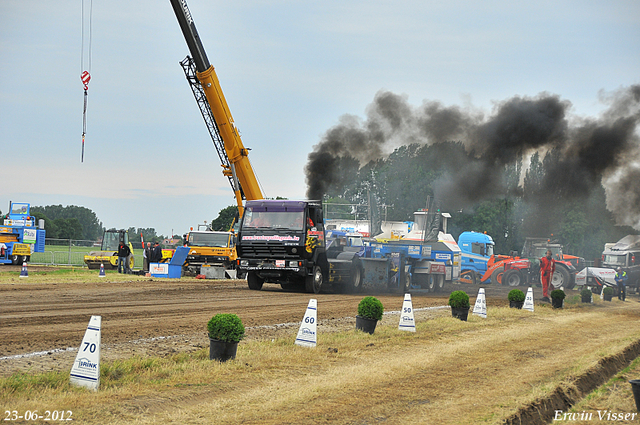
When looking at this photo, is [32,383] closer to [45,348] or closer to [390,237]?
[45,348]

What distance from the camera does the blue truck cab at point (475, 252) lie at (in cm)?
3856

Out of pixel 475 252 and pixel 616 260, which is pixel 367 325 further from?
pixel 616 260

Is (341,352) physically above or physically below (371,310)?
below

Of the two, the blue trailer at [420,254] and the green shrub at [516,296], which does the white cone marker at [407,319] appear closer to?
the green shrub at [516,296]

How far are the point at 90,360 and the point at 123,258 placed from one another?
25907 mm

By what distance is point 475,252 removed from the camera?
39250mm

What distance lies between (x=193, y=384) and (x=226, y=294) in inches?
520

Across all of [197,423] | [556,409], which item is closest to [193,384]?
[197,423]

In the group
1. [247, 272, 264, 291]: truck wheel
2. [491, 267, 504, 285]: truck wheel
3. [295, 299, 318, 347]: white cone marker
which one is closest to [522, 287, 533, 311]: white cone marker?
[247, 272, 264, 291]: truck wheel

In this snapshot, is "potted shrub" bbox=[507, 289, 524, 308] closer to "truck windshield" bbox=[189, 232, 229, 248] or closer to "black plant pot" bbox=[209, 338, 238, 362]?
"black plant pot" bbox=[209, 338, 238, 362]

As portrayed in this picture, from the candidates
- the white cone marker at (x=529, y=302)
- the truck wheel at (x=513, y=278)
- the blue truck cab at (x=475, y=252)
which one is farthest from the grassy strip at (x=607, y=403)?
the blue truck cab at (x=475, y=252)

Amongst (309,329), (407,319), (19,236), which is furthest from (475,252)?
(309,329)

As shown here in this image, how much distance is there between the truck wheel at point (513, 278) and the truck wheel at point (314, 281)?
59.1 feet

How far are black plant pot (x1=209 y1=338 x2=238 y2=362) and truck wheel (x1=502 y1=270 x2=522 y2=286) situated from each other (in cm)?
3040
